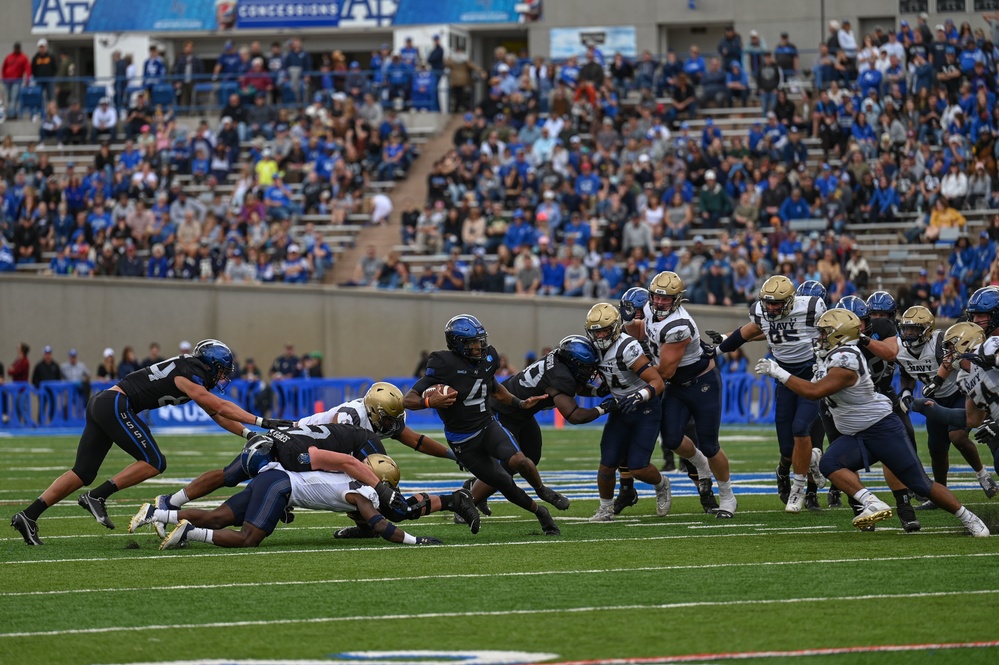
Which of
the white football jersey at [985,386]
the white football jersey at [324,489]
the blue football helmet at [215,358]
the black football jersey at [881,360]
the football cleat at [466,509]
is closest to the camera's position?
the white football jersey at [324,489]

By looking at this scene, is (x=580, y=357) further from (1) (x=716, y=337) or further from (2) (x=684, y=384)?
(1) (x=716, y=337)

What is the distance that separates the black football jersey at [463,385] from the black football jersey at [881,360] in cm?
319

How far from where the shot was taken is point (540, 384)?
11.0 metres

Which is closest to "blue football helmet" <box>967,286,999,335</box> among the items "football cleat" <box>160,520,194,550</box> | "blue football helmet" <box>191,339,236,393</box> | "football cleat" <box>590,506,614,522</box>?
"football cleat" <box>590,506,614,522</box>

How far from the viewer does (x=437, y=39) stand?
3089 centimetres

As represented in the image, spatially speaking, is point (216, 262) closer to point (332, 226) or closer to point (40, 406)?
point (332, 226)

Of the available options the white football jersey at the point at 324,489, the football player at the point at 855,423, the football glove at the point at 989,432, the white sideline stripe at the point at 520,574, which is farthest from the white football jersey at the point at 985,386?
the white football jersey at the point at 324,489

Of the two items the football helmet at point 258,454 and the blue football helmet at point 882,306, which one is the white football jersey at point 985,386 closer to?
the blue football helmet at point 882,306

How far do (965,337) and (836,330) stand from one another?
1118 millimetres

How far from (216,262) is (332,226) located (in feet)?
7.24

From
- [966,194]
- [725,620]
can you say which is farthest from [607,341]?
[966,194]

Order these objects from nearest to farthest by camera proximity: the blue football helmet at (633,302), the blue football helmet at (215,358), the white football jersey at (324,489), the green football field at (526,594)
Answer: the green football field at (526,594), the white football jersey at (324,489), the blue football helmet at (215,358), the blue football helmet at (633,302)

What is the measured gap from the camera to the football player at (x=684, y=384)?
11227 millimetres

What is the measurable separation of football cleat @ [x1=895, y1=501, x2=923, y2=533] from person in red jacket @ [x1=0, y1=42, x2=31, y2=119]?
26968 mm
